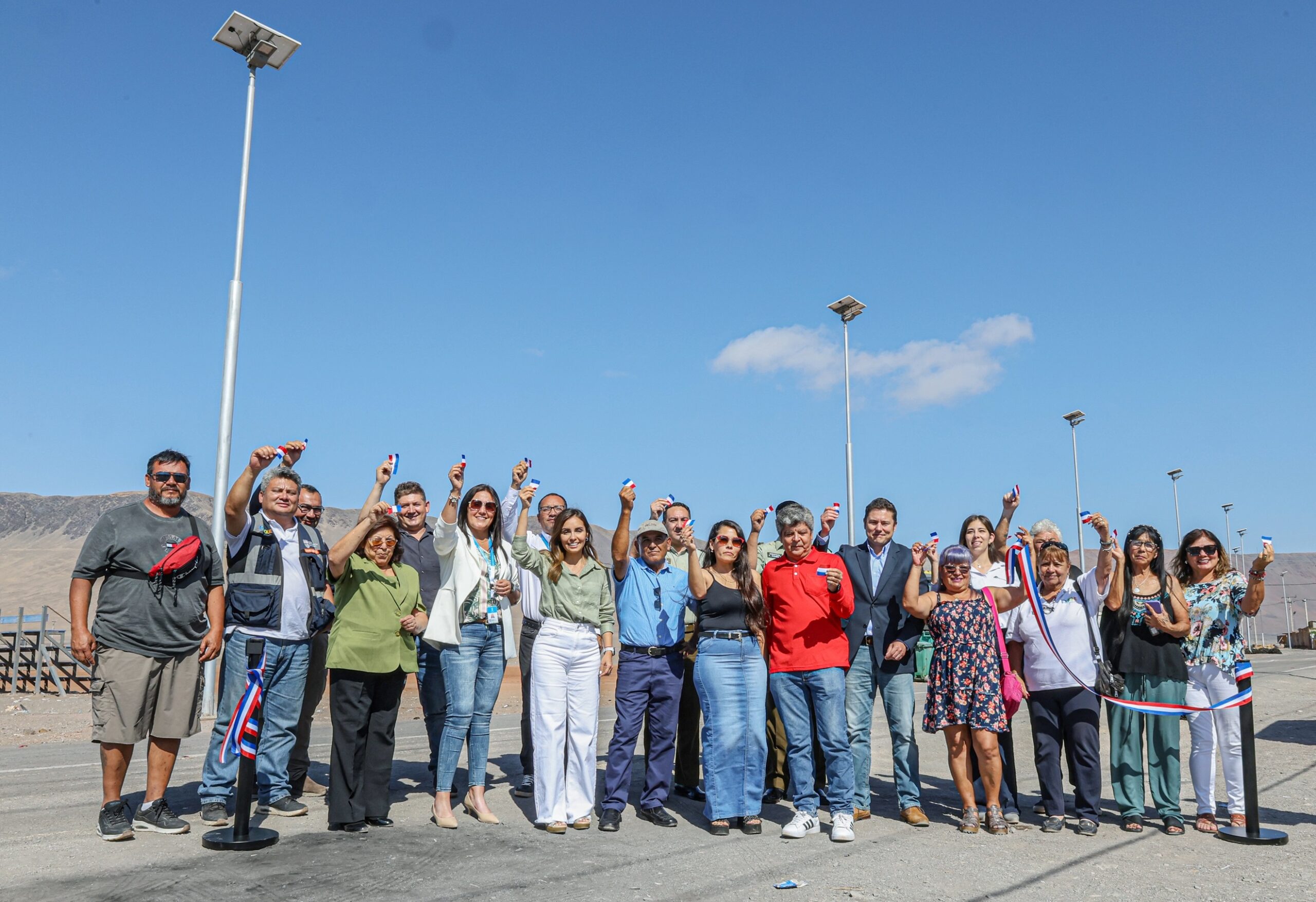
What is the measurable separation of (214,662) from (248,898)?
9.56 metres

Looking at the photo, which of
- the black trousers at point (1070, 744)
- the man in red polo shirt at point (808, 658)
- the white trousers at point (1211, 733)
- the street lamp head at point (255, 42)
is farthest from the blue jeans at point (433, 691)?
the street lamp head at point (255, 42)

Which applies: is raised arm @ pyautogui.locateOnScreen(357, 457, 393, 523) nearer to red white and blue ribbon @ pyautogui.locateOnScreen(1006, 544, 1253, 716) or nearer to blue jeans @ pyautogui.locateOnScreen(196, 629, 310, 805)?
blue jeans @ pyautogui.locateOnScreen(196, 629, 310, 805)

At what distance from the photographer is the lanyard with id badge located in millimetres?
6066

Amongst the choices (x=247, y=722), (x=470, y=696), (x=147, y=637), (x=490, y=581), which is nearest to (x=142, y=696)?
(x=147, y=637)

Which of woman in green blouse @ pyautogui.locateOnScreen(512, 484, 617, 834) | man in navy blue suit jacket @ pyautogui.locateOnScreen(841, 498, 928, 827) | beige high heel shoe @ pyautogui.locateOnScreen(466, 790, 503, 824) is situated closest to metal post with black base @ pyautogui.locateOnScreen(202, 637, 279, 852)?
beige high heel shoe @ pyautogui.locateOnScreen(466, 790, 503, 824)

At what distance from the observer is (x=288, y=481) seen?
6.14 meters

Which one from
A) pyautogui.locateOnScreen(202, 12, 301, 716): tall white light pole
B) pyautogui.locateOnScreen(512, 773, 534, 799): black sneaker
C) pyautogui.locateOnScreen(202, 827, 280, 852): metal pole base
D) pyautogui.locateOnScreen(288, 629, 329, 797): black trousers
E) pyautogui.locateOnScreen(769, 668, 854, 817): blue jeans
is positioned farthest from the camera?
pyautogui.locateOnScreen(202, 12, 301, 716): tall white light pole

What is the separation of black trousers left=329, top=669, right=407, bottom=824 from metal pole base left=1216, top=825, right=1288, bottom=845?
16.3ft

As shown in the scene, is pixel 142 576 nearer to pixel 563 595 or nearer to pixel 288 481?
pixel 288 481

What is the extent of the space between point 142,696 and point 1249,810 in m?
6.41

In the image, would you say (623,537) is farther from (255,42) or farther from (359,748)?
(255,42)

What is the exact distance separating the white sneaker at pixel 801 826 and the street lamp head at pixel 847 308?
17.2 m

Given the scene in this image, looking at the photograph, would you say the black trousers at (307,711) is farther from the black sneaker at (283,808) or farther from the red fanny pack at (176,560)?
the red fanny pack at (176,560)

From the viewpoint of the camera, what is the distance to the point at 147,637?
17.6 feet
